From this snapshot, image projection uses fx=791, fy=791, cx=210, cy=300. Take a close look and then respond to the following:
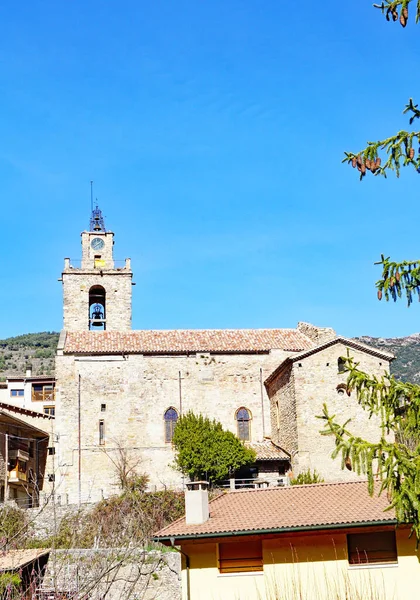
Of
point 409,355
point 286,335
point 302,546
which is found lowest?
point 302,546

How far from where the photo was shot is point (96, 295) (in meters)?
46.7

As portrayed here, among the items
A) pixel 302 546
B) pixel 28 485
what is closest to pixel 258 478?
pixel 28 485

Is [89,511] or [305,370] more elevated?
[305,370]

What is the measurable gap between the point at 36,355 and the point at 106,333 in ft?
197

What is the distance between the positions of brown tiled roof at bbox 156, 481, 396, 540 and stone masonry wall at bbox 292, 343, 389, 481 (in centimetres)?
1522

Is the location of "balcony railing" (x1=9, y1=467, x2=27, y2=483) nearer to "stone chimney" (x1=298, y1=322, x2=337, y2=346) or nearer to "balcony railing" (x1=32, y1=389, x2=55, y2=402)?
"stone chimney" (x1=298, y1=322, x2=337, y2=346)

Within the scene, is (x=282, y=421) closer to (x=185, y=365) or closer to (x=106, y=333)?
(x=185, y=365)

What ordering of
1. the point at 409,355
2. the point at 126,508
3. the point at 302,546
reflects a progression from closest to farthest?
the point at 302,546 < the point at 126,508 < the point at 409,355

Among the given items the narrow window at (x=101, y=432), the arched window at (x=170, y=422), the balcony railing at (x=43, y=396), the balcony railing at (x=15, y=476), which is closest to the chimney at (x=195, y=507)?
the balcony railing at (x=15, y=476)

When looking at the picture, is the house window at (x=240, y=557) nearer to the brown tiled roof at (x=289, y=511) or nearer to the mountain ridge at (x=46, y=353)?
the brown tiled roof at (x=289, y=511)

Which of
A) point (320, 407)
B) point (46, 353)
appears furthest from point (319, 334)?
point (46, 353)

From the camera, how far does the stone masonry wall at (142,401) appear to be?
3950 centimetres

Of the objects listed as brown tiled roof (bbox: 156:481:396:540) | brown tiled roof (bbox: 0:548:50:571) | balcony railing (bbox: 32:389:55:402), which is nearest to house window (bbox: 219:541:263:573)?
brown tiled roof (bbox: 156:481:396:540)

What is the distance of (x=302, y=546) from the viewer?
17094 mm
